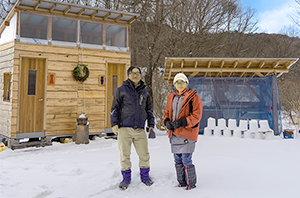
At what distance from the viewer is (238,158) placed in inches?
194

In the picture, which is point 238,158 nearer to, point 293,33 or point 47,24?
point 47,24

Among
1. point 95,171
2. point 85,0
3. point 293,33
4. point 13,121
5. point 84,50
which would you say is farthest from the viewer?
point 293,33

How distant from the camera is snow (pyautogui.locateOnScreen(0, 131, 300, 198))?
3219 millimetres

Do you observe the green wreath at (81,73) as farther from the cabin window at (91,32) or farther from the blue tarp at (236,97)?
the blue tarp at (236,97)

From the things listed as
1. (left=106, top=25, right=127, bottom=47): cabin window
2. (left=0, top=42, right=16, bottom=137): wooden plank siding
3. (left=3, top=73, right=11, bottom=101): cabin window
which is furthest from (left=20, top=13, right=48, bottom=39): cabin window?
(left=106, top=25, right=127, bottom=47): cabin window

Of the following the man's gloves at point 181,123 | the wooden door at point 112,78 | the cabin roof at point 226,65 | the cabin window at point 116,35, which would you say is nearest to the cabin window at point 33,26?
the cabin window at point 116,35

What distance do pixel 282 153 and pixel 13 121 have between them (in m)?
7.33

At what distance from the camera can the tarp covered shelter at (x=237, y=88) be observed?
811 cm

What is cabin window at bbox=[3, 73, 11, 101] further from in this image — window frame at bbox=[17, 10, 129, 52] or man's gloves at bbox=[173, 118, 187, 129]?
man's gloves at bbox=[173, 118, 187, 129]

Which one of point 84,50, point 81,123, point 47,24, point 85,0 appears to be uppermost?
point 85,0

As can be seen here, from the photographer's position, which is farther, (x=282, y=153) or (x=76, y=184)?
(x=282, y=153)

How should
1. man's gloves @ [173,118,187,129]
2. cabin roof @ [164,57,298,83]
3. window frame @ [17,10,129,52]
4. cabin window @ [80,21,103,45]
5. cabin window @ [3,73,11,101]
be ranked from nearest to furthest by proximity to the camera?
man's gloves @ [173,118,187,129] < window frame @ [17,10,129,52] < cabin window @ [3,73,11,101] < cabin window @ [80,21,103,45] < cabin roof @ [164,57,298,83]

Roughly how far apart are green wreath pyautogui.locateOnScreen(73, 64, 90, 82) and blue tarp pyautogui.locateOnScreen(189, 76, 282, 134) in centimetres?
385

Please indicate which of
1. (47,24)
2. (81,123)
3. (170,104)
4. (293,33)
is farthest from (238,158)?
(293,33)
